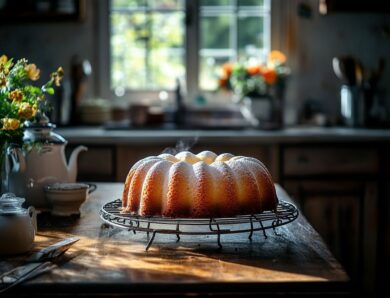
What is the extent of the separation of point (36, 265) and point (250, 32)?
116 inches

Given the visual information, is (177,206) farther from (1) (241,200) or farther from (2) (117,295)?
(2) (117,295)

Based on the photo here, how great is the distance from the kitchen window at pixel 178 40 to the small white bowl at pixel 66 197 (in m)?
2.25

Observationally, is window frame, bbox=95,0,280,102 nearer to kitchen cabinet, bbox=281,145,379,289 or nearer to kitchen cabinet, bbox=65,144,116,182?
kitchen cabinet, bbox=65,144,116,182

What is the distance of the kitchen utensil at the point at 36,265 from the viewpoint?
1.31m

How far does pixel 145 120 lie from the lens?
3787 millimetres

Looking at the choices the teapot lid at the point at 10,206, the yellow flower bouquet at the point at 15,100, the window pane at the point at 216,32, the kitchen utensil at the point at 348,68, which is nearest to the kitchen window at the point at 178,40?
the window pane at the point at 216,32

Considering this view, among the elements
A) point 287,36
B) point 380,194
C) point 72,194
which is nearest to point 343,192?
point 380,194

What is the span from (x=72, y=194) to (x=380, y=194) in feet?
6.58

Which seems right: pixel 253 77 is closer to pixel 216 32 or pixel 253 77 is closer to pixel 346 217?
pixel 216 32

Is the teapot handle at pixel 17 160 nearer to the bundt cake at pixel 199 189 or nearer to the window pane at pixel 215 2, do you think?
the bundt cake at pixel 199 189

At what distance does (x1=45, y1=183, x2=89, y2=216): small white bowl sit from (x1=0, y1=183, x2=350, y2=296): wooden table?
0.41 ft

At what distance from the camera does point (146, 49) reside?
4.12 m

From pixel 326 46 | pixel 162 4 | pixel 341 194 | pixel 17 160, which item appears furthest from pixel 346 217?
pixel 17 160

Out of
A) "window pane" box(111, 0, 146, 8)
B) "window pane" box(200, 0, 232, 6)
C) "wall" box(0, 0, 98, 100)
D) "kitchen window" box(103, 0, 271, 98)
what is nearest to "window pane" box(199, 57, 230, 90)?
"kitchen window" box(103, 0, 271, 98)
